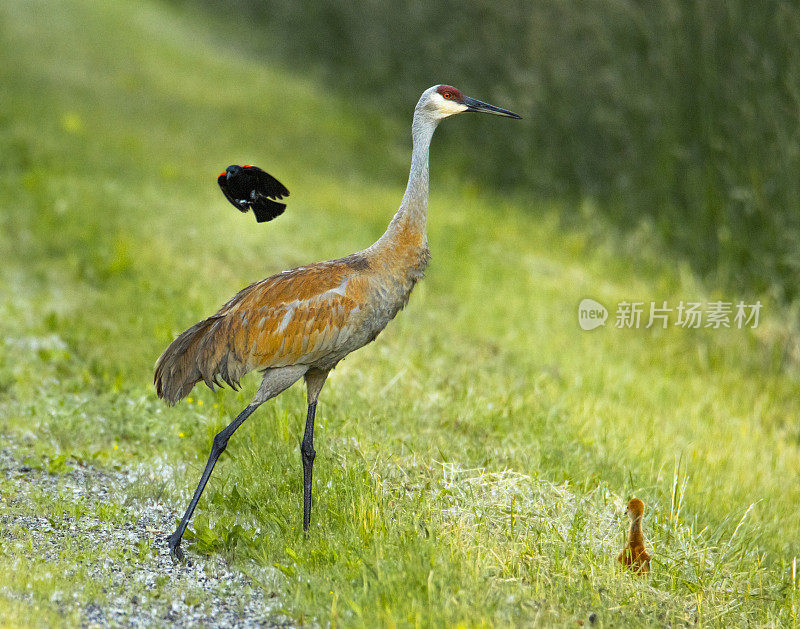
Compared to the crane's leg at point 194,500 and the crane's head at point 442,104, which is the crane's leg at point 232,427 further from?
the crane's head at point 442,104

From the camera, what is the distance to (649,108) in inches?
456

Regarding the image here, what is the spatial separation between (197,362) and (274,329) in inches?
20.0

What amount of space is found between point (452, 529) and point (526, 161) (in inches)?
385

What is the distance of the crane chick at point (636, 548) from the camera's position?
4695 mm

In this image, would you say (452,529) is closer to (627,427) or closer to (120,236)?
(627,427)

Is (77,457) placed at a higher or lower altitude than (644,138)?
lower

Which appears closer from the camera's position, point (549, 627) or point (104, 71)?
point (549, 627)

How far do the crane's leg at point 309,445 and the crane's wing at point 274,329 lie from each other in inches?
12.4

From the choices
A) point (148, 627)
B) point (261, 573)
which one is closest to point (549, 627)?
point (261, 573)

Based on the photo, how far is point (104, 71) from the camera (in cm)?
1812

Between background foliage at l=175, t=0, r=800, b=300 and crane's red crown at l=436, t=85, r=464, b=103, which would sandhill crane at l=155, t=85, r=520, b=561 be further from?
background foliage at l=175, t=0, r=800, b=300

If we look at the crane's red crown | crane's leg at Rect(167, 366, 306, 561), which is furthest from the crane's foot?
the crane's red crown

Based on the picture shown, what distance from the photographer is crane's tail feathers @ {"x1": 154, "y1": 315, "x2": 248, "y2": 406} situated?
5.13 meters

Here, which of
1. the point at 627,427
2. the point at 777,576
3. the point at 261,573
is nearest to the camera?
the point at 261,573
